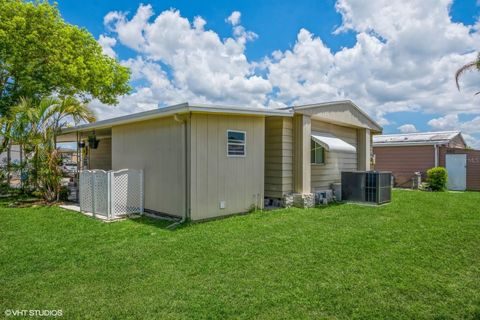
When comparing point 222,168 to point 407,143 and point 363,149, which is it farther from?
point 407,143

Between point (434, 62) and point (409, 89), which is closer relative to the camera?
point (434, 62)

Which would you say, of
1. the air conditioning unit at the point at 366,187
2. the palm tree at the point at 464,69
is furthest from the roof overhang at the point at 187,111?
the palm tree at the point at 464,69

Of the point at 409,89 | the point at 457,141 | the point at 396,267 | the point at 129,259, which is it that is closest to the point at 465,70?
the point at 396,267

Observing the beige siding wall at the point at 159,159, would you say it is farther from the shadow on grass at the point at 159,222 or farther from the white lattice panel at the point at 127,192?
the shadow on grass at the point at 159,222

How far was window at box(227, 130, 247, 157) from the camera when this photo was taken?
29.5 feet

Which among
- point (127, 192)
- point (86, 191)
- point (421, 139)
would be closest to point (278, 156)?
point (127, 192)

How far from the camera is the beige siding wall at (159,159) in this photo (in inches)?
332

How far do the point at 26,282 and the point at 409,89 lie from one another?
20.2 meters

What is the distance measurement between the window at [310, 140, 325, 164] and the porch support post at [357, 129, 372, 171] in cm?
355

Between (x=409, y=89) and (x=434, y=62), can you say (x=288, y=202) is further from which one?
(x=409, y=89)

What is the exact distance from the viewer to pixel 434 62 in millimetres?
13586

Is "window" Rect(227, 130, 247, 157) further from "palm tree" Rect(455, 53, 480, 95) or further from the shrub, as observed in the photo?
the shrub

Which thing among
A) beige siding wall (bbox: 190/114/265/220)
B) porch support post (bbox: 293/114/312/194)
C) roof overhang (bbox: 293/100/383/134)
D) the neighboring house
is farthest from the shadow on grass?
roof overhang (bbox: 293/100/383/134)

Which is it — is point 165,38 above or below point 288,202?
above
